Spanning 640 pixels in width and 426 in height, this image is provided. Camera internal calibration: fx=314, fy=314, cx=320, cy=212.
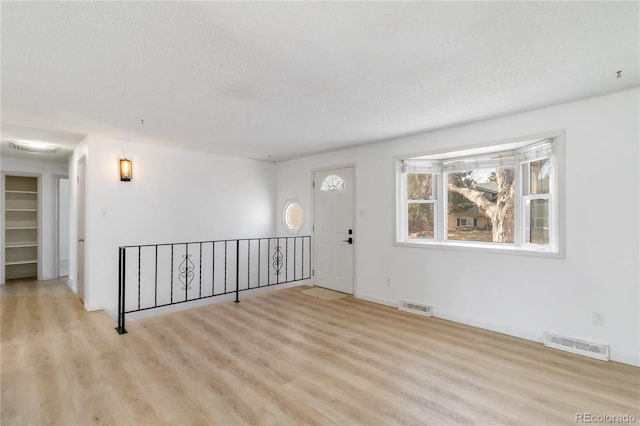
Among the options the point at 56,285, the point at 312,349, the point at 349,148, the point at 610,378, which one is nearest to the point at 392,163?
the point at 349,148

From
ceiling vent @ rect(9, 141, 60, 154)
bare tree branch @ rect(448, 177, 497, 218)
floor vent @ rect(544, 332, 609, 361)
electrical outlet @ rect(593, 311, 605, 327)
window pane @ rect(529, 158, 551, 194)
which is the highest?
ceiling vent @ rect(9, 141, 60, 154)

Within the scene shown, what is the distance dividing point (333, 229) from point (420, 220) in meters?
1.46

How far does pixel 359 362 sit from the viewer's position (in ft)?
8.93

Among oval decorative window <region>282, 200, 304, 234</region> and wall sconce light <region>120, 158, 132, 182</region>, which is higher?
wall sconce light <region>120, 158, 132, 182</region>

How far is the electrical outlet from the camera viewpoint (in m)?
2.81

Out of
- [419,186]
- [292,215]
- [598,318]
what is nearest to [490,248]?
[598,318]

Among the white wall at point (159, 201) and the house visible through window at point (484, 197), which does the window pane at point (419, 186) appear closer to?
the house visible through window at point (484, 197)

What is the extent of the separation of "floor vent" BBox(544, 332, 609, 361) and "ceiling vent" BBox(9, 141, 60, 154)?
22.5ft

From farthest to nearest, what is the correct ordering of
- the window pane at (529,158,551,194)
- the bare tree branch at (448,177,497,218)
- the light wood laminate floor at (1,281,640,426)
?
the bare tree branch at (448,177,497,218)
the window pane at (529,158,551,194)
the light wood laminate floor at (1,281,640,426)

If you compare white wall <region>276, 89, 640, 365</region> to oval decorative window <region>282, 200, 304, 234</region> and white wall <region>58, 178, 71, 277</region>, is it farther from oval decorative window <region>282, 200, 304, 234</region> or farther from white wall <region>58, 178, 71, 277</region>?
white wall <region>58, 178, 71, 277</region>

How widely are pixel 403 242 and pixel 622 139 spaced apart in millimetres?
2416

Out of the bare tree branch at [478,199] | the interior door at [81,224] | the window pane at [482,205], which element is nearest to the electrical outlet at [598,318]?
the window pane at [482,205]

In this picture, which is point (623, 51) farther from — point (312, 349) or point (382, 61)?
point (312, 349)

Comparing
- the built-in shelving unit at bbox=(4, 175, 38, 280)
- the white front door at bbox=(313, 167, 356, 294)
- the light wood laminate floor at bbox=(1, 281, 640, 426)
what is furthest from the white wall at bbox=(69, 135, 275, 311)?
the built-in shelving unit at bbox=(4, 175, 38, 280)
